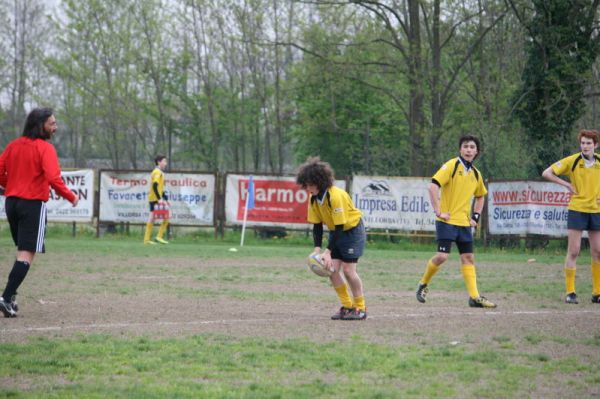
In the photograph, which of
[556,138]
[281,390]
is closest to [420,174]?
[556,138]

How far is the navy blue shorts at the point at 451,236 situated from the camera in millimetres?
10906

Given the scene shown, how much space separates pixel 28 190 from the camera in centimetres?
956

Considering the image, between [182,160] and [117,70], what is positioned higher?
[117,70]

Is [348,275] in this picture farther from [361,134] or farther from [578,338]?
[361,134]

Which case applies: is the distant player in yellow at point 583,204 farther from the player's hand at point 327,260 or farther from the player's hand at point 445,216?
the player's hand at point 327,260

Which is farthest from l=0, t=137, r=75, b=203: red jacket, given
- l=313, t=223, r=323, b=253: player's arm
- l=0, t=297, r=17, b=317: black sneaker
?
l=313, t=223, r=323, b=253: player's arm

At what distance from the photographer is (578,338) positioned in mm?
8531

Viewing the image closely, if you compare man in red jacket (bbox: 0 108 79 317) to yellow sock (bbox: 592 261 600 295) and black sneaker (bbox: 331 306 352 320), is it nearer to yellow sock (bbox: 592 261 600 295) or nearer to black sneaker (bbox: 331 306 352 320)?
black sneaker (bbox: 331 306 352 320)

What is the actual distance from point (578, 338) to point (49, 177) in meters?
5.27

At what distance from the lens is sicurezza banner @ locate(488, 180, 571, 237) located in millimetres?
22359

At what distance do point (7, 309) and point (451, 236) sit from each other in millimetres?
4872

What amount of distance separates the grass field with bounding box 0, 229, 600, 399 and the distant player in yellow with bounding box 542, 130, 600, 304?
40 centimetres

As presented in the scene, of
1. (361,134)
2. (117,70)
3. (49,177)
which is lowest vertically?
(49,177)

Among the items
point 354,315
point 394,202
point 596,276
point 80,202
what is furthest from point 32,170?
point 80,202
